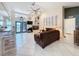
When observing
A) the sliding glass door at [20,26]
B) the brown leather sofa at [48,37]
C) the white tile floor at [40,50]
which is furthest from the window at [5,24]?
the brown leather sofa at [48,37]

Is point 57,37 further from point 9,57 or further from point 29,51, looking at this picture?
point 9,57

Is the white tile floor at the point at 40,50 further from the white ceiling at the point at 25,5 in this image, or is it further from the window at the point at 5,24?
the white ceiling at the point at 25,5

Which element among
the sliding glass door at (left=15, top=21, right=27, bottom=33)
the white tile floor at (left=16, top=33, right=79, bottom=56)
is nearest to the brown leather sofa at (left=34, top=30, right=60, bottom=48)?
the white tile floor at (left=16, top=33, right=79, bottom=56)

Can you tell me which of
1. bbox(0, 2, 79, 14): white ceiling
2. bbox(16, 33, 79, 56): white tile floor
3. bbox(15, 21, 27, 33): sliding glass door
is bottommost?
bbox(16, 33, 79, 56): white tile floor

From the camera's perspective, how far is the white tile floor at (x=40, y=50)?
9.17 ft

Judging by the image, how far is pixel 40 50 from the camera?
2.99m

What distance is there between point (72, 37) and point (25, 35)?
1.04 m

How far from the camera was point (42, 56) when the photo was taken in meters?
2.75

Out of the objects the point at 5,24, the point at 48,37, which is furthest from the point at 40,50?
the point at 5,24

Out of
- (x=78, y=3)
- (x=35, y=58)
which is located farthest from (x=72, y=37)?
(x=35, y=58)

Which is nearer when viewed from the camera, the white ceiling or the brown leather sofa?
the white ceiling

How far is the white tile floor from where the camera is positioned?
2795 mm

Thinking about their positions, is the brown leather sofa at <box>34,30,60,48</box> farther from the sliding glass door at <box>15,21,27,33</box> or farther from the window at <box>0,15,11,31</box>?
the window at <box>0,15,11,31</box>

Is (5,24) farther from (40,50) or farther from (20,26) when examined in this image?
(40,50)
